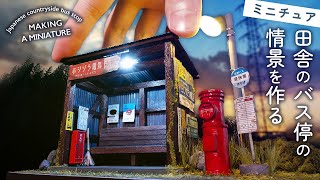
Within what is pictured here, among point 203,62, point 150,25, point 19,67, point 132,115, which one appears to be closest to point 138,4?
point 150,25

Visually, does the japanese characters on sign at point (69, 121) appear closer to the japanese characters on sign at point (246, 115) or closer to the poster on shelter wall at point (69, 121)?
the poster on shelter wall at point (69, 121)

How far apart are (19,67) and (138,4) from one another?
4211 mm

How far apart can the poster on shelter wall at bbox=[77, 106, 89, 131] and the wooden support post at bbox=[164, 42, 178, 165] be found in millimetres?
2971

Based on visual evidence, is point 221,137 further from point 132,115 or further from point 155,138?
point 132,115

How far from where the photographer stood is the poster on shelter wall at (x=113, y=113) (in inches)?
290

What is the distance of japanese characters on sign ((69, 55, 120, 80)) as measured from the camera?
19.6ft

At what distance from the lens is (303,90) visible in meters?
4.54

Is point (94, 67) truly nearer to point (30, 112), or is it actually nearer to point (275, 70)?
point (30, 112)

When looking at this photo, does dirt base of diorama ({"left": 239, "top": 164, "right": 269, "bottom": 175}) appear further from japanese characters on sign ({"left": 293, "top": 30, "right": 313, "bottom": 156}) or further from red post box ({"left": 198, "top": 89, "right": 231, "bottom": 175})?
japanese characters on sign ({"left": 293, "top": 30, "right": 313, "bottom": 156})

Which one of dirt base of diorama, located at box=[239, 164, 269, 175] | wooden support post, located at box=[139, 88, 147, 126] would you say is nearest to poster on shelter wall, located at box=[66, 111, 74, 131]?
wooden support post, located at box=[139, 88, 147, 126]

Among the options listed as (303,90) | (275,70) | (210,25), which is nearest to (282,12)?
Result: (275,70)

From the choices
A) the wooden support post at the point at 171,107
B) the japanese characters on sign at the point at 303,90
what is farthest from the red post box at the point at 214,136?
the japanese characters on sign at the point at 303,90

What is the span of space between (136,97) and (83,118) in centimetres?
168

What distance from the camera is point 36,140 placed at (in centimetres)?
723
